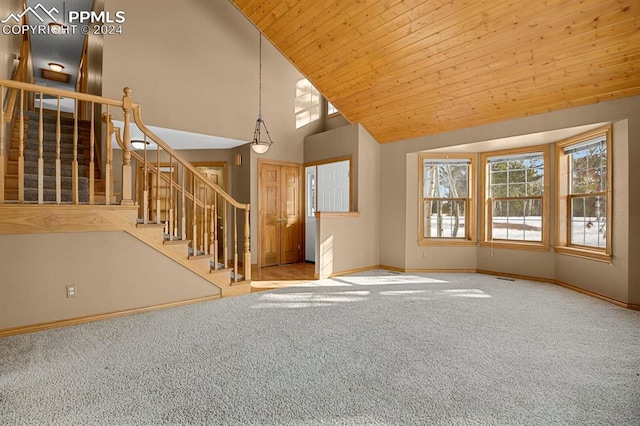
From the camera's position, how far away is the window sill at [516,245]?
16.7ft

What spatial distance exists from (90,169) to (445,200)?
16.9ft

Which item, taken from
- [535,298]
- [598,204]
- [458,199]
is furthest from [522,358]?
[458,199]

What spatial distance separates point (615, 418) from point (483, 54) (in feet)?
11.6

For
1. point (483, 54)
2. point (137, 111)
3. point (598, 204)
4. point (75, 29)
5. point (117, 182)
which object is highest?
point (75, 29)

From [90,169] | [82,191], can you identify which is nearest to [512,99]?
[90,169]

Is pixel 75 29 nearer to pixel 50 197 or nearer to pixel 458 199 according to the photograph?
pixel 50 197

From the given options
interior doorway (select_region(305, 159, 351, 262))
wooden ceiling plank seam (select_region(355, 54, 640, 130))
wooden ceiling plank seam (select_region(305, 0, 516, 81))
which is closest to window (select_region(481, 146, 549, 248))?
wooden ceiling plank seam (select_region(355, 54, 640, 130))

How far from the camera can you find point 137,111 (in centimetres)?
354

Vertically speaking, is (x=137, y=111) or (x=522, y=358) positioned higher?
(x=137, y=111)

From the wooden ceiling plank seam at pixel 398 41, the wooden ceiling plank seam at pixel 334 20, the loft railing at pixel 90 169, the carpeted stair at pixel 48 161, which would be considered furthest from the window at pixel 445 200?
the carpeted stair at pixel 48 161

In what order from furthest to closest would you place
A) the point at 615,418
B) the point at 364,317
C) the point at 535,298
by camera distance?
the point at 535,298 < the point at 364,317 < the point at 615,418

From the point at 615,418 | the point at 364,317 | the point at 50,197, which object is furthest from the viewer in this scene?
the point at 50,197

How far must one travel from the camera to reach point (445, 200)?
5.89 m

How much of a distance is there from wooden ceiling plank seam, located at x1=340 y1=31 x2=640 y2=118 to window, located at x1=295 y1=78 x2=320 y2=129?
5.35 ft
